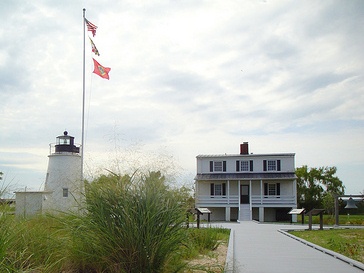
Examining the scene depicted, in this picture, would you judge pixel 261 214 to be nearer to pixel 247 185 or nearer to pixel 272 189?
pixel 272 189

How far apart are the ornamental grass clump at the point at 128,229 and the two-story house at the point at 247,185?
102 feet

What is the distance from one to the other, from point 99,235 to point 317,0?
8.06 metres

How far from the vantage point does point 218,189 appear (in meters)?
40.1

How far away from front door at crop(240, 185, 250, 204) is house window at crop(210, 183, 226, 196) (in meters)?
1.64

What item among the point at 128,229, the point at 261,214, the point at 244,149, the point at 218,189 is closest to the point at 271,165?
the point at 244,149

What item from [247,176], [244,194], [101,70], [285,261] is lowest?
[285,261]

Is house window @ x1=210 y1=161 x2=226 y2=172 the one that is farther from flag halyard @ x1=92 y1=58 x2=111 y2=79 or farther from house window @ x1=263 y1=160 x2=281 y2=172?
flag halyard @ x1=92 y1=58 x2=111 y2=79

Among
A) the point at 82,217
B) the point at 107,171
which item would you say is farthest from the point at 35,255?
the point at 107,171

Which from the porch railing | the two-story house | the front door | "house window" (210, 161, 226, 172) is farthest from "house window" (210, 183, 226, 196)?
the front door

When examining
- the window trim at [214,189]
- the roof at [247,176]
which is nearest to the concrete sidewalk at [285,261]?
the roof at [247,176]

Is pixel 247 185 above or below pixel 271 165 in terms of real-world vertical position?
below

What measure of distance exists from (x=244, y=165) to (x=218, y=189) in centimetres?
330

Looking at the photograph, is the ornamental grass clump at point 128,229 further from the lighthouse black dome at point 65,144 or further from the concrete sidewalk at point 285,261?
the lighthouse black dome at point 65,144

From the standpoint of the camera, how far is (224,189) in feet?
131
